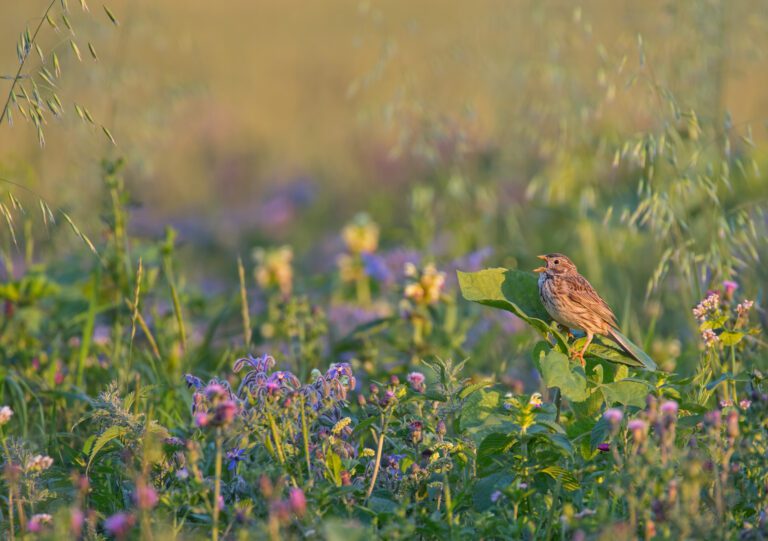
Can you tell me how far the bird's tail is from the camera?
120 inches

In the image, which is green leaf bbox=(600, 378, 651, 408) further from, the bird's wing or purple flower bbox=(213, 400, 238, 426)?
purple flower bbox=(213, 400, 238, 426)

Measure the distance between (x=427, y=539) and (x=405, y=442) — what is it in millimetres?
363

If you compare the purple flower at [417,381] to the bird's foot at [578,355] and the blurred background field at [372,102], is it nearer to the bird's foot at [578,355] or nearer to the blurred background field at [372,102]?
the bird's foot at [578,355]

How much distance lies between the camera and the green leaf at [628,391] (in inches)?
114

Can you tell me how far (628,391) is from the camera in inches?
116

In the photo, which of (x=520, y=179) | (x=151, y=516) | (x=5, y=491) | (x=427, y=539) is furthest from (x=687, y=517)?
(x=520, y=179)

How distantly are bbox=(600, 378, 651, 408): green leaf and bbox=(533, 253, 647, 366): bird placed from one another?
14cm

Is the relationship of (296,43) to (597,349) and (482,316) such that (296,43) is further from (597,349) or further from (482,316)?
(597,349)

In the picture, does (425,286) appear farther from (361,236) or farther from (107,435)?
(107,435)

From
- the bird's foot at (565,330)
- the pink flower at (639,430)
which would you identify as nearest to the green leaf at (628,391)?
the bird's foot at (565,330)

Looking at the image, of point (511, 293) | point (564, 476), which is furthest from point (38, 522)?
point (511, 293)

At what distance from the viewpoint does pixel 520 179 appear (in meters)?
8.15

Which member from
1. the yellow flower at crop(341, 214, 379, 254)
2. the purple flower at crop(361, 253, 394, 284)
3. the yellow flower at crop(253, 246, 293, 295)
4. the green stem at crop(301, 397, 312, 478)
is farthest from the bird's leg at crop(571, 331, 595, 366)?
the yellow flower at crop(341, 214, 379, 254)

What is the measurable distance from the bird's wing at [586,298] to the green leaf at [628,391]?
1.20ft
